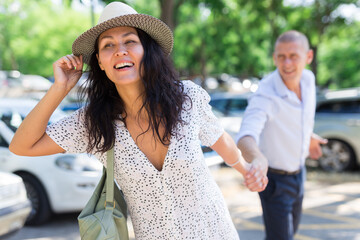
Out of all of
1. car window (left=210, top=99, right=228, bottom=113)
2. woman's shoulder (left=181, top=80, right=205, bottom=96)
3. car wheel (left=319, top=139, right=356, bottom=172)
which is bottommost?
car wheel (left=319, top=139, right=356, bottom=172)

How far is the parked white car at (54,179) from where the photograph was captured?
16.5 ft

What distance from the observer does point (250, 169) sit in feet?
7.58

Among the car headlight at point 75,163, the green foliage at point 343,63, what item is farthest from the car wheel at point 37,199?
the green foliage at point 343,63

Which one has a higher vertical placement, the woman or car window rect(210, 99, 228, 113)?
the woman

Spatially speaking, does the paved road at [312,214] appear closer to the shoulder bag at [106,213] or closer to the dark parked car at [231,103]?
the dark parked car at [231,103]

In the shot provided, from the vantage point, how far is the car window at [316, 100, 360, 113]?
25.8 feet

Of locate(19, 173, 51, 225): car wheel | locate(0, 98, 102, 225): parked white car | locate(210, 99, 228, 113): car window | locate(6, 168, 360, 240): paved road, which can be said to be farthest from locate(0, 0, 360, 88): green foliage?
locate(19, 173, 51, 225): car wheel

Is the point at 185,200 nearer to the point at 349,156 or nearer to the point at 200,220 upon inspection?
the point at 200,220

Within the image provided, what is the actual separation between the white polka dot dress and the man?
115 centimetres

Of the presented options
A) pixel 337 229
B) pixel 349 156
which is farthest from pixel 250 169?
pixel 349 156

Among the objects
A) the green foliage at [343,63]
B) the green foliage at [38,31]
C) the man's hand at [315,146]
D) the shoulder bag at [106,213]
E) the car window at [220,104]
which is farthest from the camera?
the green foliage at [343,63]

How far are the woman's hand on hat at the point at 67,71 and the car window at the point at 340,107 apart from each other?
7032mm

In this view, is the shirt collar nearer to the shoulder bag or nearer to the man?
the man

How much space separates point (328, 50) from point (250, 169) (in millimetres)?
47555
